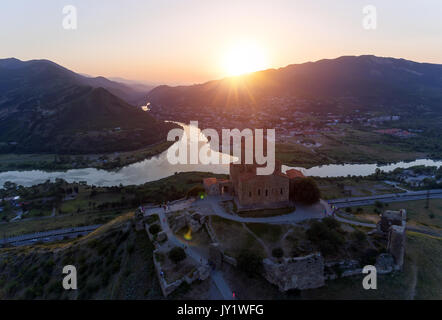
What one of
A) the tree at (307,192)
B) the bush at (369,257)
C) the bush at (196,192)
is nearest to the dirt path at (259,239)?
the bush at (369,257)

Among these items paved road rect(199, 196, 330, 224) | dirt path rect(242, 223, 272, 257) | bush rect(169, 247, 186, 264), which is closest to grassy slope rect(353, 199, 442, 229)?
paved road rect(199, 196, 330, 224)

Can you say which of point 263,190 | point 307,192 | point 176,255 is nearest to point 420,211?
point 307,192

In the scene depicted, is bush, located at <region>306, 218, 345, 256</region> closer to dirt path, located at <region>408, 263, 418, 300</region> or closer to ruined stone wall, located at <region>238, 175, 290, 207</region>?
ruined stone wall, located at <region>238, 175, 290, 207</region>

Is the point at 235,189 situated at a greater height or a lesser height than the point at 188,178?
greater

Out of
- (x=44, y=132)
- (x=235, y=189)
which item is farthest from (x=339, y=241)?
(x=44, y=132)

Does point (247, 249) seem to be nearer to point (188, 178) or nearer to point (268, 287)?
point (268, 287)
